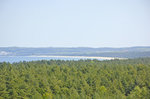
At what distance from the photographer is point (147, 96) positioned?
250ft

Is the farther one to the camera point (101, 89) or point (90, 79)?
point (90, 79)

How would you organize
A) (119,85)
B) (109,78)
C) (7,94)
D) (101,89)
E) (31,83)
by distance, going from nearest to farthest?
1. (7,94)
2. (31,83)
3. (101,89)
4. (119,85)
5. (109,78)

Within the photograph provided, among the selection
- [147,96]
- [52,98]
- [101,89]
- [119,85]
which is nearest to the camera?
[52,98]

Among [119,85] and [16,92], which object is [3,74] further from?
[119,85]

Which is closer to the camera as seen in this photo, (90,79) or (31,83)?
(31,83)

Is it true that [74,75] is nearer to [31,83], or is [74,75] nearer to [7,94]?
[31,83]

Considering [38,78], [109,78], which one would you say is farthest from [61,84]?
[109,78]

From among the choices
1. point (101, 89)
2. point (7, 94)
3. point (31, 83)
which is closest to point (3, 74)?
point (31, 83)

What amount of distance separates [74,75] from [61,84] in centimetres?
1276

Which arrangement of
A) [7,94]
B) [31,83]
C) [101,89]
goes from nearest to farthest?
[7,94] < [31,83] < [101,89]

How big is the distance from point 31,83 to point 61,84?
985 centimetres

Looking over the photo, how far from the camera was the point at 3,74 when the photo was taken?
71812 millimetres

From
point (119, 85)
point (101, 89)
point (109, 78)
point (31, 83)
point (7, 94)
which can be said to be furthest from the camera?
point (109, 78)

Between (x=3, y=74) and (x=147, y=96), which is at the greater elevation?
(x=3, y=74)
